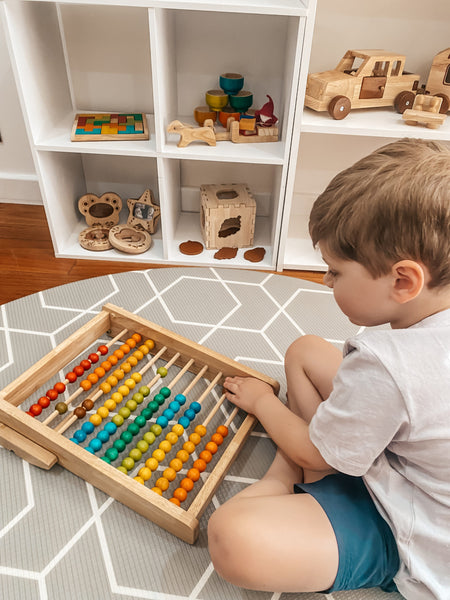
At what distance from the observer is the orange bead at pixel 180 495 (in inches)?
31.3

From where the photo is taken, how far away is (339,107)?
126 cm

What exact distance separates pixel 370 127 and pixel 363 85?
0.47 feet

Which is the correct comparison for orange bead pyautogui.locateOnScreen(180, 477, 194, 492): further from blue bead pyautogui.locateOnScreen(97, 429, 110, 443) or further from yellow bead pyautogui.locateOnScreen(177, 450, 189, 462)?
blue bead pyautogui.locateOnScreen(97, 429, 110, 443)

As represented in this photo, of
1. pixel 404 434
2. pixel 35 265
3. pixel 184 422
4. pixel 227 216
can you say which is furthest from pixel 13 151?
pixel 404 434

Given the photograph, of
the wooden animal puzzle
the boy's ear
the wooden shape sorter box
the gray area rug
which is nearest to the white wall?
the wooden animal puzzle

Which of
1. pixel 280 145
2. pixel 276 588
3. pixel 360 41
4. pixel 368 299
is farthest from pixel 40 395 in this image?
pixel 360 41

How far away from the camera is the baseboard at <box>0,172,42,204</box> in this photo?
1782 mm

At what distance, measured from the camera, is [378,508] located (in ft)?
2.12

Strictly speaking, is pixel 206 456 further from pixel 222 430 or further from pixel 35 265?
pixel 35 265

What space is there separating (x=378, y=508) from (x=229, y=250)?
40.3 inches

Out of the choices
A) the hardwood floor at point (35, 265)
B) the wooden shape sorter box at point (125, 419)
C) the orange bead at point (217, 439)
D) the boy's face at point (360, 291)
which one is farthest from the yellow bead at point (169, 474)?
the hardwood floor at point (35, 265)

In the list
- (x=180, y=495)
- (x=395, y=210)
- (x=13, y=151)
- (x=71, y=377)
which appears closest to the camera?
(x=395, y=210)

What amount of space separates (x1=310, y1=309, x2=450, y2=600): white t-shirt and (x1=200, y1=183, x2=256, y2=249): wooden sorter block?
3.06ft

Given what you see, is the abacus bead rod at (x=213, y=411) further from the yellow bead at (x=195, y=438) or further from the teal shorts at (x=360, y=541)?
the teal shorts at (x=360, y=541)
